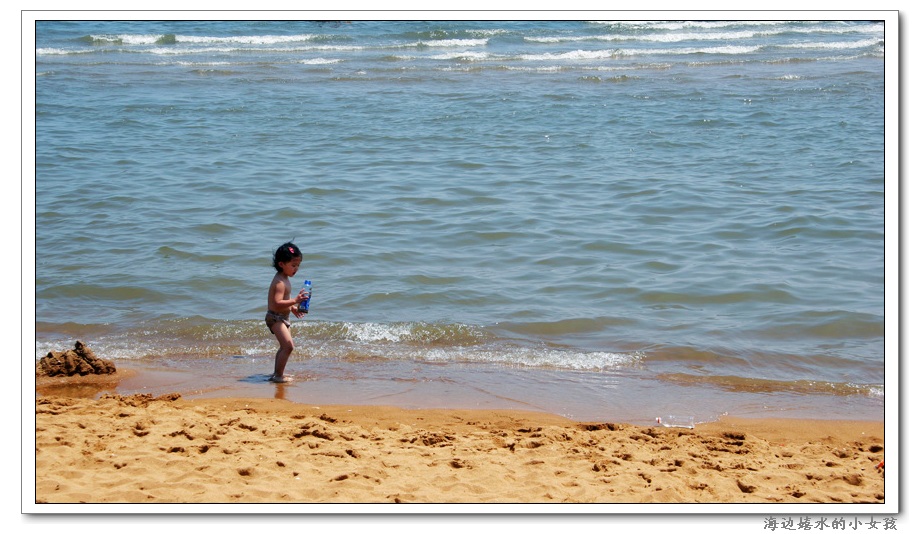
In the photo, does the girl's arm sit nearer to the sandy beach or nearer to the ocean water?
the ocean water

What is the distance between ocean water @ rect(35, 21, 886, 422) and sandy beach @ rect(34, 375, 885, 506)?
0.54 meters

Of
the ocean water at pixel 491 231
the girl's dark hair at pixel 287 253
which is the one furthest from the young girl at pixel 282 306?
the ocean water at pixel 491 231

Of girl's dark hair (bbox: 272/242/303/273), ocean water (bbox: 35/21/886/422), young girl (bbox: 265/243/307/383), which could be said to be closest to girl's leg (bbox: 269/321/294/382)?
young girl (bbox: 265/243/307/383)

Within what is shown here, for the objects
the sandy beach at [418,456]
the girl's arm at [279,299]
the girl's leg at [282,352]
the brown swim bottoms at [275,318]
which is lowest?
the sandy beach at [418,456]

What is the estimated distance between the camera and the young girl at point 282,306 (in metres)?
7.31

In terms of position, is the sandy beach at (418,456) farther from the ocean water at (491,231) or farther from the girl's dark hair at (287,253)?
the girl's dark hair at (287,253)

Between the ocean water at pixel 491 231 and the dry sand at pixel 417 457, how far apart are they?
1.63 feet

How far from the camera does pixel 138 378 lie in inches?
291

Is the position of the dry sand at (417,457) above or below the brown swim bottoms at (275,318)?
below

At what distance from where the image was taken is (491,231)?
10891mm

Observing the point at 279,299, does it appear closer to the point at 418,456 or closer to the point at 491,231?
the point at 418,456
